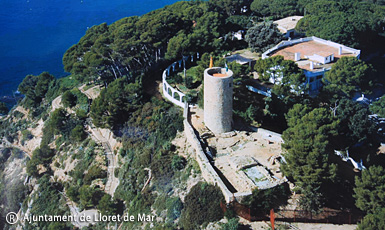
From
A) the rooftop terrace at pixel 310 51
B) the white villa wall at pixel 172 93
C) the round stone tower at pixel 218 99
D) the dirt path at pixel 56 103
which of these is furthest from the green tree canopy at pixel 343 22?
the dirt path at pixel 56 103

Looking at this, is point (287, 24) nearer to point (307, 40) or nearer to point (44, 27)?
point (307, 40)

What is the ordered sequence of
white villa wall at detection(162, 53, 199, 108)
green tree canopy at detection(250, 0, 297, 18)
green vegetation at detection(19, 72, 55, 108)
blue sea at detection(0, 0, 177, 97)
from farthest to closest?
blue sea at detection(0, 0, 177, 97), green tree canopy at detection(250, 0, 297, 18), green vegetation at detection(19, 72, 55, 108), white villa wall at detection(162, 53, 199, 108)

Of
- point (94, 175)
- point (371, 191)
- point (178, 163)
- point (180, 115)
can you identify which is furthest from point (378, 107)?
point (94, 175)

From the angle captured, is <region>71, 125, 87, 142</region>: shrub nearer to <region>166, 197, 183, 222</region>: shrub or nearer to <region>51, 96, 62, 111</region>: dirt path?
<region>51, 96, 62, 111</region>: dirt path

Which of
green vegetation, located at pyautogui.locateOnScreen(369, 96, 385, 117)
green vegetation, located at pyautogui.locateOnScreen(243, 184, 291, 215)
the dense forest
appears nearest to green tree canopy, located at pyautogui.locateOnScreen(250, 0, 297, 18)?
the dense forest

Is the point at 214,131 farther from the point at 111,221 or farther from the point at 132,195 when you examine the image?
the point at 111,221

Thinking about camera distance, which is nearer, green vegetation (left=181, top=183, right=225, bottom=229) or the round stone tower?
green vegetation (left=181, top=183, right=225, bottom=229)

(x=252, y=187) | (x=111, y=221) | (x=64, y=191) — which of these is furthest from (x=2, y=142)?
(x=252, y=187)
